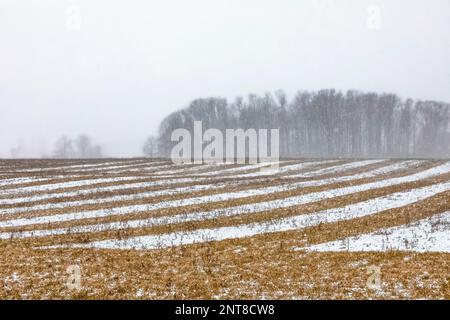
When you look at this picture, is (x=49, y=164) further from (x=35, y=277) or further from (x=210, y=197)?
(x=35, y=277)

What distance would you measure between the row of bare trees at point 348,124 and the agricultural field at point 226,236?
284 feet

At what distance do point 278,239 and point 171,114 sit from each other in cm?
15364

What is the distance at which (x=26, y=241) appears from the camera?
75.6 feet

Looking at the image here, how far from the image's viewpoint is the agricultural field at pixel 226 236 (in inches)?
570

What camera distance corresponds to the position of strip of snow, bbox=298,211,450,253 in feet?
64.3

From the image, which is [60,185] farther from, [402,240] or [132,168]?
[402,240]

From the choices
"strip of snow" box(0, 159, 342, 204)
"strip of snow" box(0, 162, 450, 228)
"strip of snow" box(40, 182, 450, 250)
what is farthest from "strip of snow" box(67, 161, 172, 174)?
"strip of snow" box(40, 182, 450, 250)

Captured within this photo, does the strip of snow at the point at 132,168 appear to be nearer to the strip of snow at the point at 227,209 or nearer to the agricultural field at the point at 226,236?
the agricultural field at the point at 226,236

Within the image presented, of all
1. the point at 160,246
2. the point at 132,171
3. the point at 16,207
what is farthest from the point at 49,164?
the point at 160,246

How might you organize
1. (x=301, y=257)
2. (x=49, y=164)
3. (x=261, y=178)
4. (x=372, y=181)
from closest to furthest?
1. (x=301, y=257)
2. (x=372, y=181)
3. (x=261, y=178)
4. (x=49, y=164)

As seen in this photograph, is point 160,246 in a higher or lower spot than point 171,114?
lower

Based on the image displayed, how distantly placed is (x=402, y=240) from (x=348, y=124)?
118414 mm

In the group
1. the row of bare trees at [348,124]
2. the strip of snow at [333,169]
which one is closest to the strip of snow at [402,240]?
the strip of snow at [333,169]

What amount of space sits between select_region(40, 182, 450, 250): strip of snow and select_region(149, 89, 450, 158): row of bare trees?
312 feet
